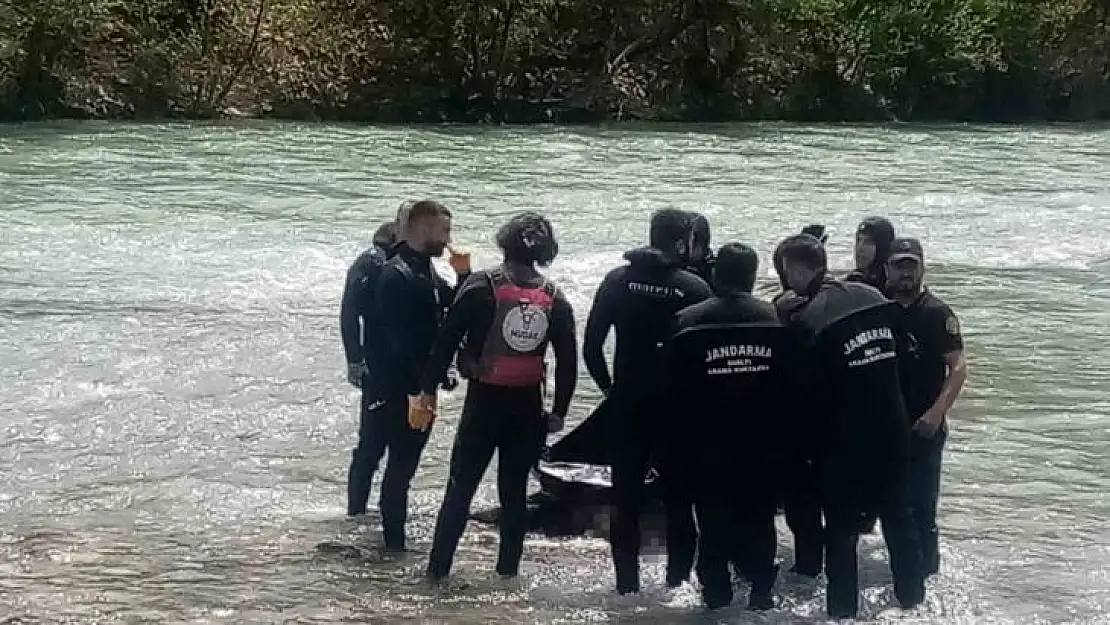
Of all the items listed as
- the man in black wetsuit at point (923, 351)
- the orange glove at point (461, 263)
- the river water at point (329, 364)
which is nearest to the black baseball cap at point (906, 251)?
the man in black wetsuit at point (923, 351)

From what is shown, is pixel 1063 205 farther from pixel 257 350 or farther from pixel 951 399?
pixel 951 399

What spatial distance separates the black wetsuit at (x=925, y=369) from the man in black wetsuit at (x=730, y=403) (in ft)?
2.20

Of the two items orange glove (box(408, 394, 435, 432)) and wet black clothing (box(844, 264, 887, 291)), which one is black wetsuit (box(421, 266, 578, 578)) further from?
wet black clothing (box(844, 264, 887, 291))

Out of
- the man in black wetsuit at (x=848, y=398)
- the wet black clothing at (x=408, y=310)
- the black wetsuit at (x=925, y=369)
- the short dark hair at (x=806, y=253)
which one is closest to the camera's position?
the man in black wetsuit at (x=848, y=398)

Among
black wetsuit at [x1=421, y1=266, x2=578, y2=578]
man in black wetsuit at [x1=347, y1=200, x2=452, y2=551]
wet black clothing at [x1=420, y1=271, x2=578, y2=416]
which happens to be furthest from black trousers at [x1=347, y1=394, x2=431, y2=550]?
wet black clothing at [x1=420, y1=271, x2=578, y2=416]

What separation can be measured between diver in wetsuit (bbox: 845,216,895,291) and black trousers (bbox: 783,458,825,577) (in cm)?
92

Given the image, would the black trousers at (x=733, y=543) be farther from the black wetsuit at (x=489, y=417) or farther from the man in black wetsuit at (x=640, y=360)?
the black wetsuit at (x=489, y=417)

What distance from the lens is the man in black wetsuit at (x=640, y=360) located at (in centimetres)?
674

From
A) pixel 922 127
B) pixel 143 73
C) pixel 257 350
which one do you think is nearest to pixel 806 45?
pixel 922 127

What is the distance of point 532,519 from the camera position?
7941 mm

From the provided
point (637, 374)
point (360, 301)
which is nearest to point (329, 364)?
point (360, 301)

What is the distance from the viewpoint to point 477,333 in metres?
6.79

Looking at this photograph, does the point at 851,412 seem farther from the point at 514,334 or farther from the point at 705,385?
the point at 514,334

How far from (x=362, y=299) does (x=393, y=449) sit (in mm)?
690
